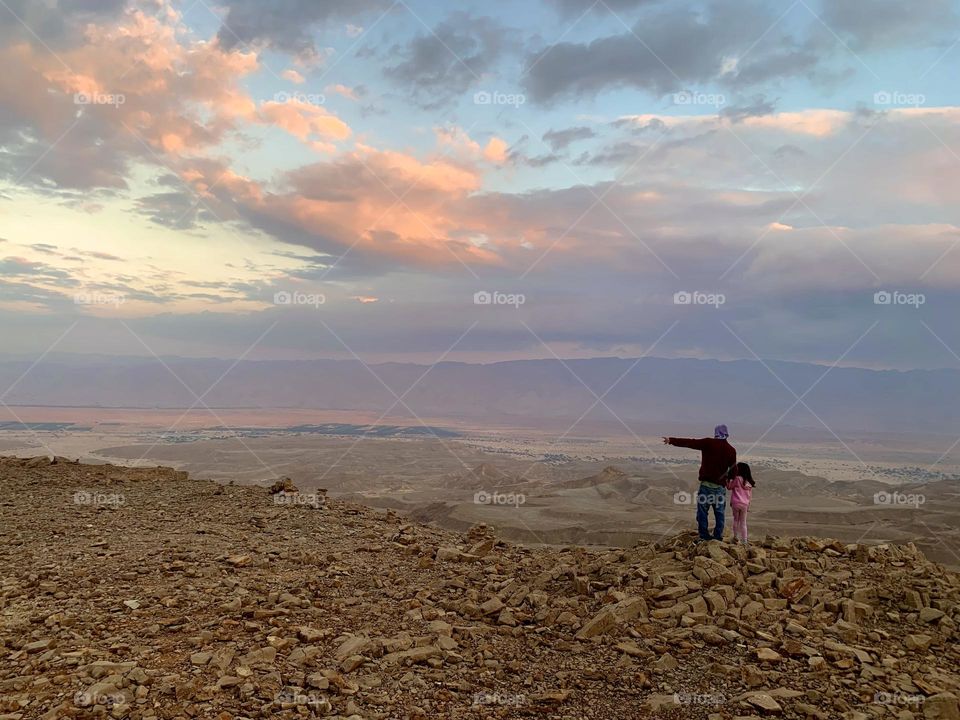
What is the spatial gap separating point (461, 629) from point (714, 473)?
6018mm

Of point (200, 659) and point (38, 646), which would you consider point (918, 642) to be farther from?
point (38, 646)

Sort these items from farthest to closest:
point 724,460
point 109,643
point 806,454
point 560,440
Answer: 1. point 560,440
2. point 806,454
3. point 724,460
4. point 109,643

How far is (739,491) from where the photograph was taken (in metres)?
12.7

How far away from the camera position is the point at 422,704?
7.50 meters

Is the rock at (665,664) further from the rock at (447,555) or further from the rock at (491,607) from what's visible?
the rock at (447,555)

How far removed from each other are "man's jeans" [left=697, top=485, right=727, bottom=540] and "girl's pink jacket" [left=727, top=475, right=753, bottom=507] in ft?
0.64

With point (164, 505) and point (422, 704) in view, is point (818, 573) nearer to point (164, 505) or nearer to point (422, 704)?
point (422, 704)

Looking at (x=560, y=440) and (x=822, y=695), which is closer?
(x=822, y=695)

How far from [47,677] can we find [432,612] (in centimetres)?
506

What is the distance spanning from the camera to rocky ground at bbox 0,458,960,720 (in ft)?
24.4

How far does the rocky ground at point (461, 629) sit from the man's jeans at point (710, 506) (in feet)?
1.82

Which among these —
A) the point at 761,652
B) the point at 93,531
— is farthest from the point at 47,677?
the point at 761,652

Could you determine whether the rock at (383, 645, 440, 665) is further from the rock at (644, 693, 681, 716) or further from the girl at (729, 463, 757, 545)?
the girl at (729, 463, 757, 545)

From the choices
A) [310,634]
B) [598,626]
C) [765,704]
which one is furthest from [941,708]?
[310,634]
